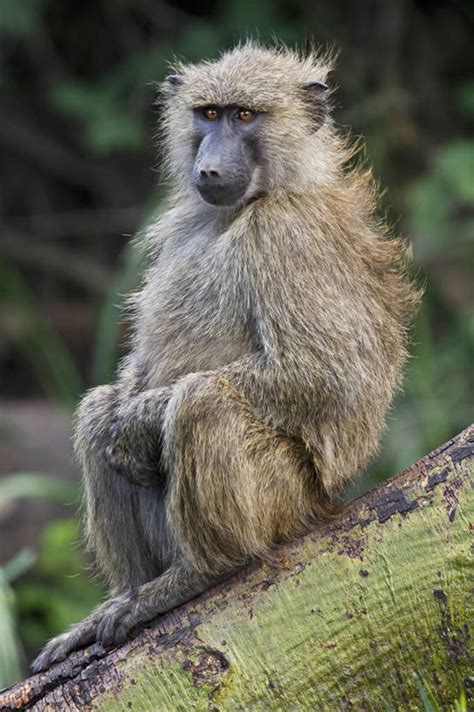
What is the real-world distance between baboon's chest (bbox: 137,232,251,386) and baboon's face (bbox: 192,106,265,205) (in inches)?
12.5

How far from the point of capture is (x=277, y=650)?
4.66m

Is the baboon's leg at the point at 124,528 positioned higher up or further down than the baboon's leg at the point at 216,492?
higher up

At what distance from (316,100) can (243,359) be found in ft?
5.31

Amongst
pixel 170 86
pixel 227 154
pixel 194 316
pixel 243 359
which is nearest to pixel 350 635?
pixel 243 359

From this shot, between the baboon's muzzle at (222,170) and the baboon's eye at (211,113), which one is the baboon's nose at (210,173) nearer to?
the baboon's muzzle at (222,170)

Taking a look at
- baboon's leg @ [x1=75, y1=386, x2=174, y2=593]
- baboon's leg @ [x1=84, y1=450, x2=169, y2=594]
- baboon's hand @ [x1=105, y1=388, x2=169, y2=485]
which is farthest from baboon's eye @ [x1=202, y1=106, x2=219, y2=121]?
baboon's leg @ [x1=84, y1=450, x2=169, y2=594]

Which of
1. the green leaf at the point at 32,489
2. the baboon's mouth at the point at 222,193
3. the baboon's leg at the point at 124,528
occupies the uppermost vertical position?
the green leaf at the point at 32,489

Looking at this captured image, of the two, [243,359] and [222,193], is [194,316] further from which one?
[222,193]

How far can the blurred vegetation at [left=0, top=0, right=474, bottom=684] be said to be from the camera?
385 inches

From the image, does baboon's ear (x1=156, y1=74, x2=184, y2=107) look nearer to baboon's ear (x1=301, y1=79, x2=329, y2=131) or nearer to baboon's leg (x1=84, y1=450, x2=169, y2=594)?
baboon's ear (x1=301, y1=79, x2=329, y2=131)

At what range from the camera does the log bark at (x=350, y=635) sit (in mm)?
4621

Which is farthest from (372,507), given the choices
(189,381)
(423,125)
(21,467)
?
(423,125)

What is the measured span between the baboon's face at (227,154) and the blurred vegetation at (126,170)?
11.6 feet

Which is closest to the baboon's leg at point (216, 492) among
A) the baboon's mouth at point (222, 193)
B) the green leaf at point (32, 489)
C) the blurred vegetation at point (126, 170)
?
the baboon's mouth at point (222, 193)
